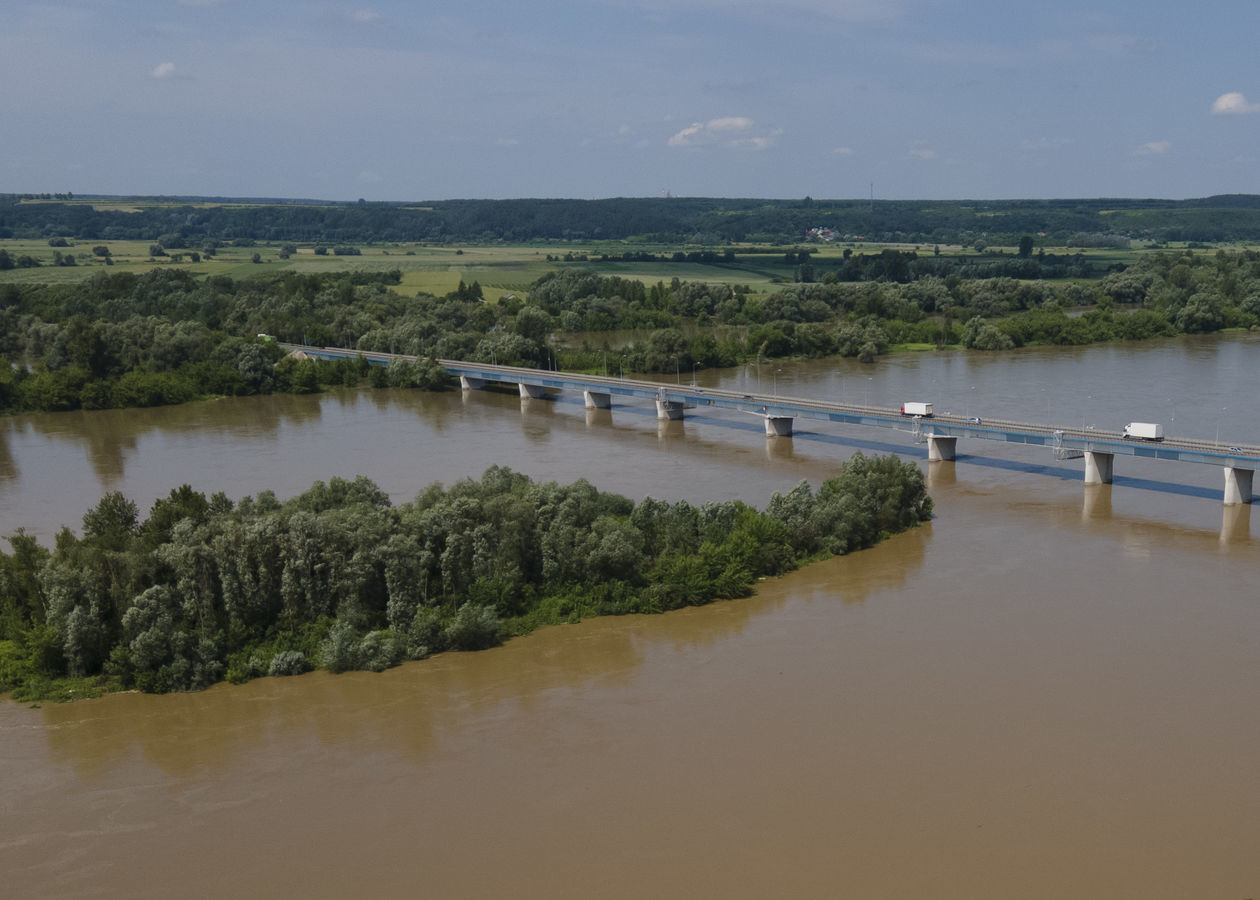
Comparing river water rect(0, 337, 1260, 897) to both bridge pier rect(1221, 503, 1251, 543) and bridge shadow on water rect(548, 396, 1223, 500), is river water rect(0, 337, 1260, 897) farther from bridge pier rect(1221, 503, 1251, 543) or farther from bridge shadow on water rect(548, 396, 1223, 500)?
bridge shadow on water rect(548, 396, 1223, 500)

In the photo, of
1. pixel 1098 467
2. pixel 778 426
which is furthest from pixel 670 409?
pixel 1098 467

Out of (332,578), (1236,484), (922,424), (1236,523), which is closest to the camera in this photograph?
(332,578)

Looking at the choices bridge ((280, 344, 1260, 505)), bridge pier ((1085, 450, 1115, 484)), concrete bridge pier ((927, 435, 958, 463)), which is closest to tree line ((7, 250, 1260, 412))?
bridge ((280, 344, 1260, 505))

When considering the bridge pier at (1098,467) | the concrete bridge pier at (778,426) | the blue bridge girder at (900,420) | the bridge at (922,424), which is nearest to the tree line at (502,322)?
the bridge at (922,424)

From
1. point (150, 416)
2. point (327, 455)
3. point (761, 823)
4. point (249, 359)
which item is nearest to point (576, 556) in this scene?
point (761, 823)

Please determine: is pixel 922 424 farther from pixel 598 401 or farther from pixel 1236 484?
pixel 598 401

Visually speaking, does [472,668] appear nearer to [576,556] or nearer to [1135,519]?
[576,556]

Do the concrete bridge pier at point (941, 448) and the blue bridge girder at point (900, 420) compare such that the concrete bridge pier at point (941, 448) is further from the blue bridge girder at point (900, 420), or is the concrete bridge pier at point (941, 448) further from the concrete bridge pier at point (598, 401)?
the concrete bridge pier at point (598, 401)
